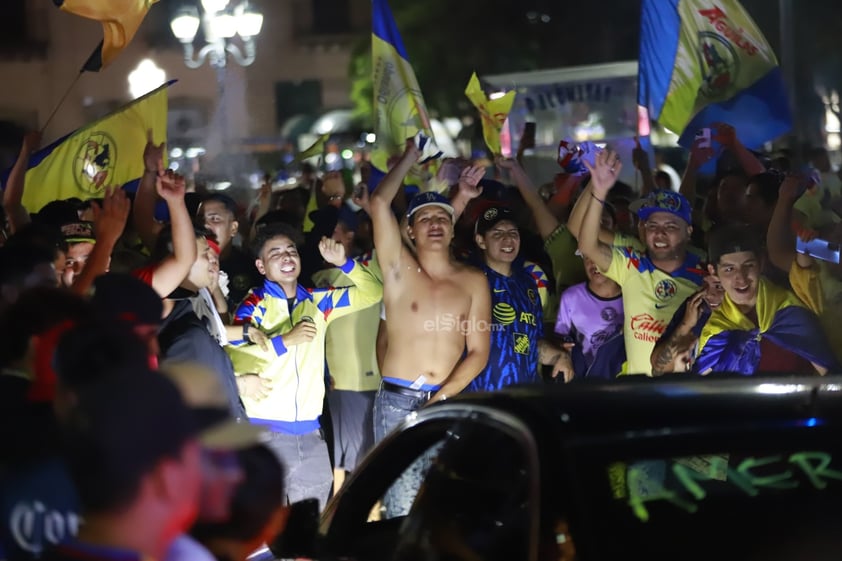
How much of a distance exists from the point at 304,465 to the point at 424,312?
3.43ft

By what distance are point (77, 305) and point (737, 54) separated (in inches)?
253

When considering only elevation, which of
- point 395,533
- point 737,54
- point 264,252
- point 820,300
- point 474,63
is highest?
point 474,63

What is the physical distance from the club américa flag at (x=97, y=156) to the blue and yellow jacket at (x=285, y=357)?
6.50 ft

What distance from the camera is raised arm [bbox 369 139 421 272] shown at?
22.7ft

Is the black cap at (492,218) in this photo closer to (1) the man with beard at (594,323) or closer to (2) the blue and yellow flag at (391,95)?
(1) the man with beard at (594,323)

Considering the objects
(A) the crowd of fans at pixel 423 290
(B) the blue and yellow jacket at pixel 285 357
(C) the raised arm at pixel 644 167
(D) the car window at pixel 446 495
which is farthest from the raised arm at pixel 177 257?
(C) the raised arm at pixel 644 167

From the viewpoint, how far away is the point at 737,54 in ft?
29.7

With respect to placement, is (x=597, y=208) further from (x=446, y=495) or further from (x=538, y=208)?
(x=446, y=495)

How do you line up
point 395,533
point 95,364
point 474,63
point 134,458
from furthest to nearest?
point 474,63 < point 395,533 < point 95,364 < point 134,458

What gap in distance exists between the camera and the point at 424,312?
7094 mm

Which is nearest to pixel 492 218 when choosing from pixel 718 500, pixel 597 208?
pixel 597 208

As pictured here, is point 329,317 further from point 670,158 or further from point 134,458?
point 670,158

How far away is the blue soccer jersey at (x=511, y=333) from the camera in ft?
24.1

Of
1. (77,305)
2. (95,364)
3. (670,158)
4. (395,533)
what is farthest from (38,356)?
(670,158)
